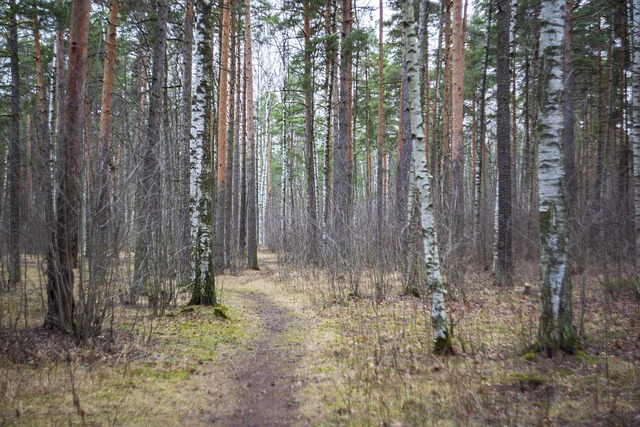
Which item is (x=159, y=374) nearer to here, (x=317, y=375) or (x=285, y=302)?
(x=317, y=375)

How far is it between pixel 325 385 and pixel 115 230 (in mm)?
3492

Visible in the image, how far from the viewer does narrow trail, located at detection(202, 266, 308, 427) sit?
12.4 feet

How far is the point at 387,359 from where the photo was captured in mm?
5238

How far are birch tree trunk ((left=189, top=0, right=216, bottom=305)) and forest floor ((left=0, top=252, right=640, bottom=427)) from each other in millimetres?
965

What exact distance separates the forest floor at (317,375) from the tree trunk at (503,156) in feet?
10.2

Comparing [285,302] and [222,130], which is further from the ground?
[222,130]

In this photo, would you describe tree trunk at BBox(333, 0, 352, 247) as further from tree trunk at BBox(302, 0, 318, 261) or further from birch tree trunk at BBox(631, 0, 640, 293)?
birch tree trunk at BBox(631, 0, 640, 293)

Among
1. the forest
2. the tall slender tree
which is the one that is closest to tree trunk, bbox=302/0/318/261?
the forest

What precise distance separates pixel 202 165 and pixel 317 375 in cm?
497


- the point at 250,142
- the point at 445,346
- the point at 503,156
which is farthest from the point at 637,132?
the point at 250,142

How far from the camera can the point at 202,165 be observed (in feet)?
26.1

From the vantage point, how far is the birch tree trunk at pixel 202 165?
7.95 meters

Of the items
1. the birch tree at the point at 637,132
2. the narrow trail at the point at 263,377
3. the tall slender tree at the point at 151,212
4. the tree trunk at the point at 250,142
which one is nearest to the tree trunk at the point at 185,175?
the tall slender tree at the point at 151,212

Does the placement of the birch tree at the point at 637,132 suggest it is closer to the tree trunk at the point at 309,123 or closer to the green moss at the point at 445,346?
the green moss at the point at 445,346
